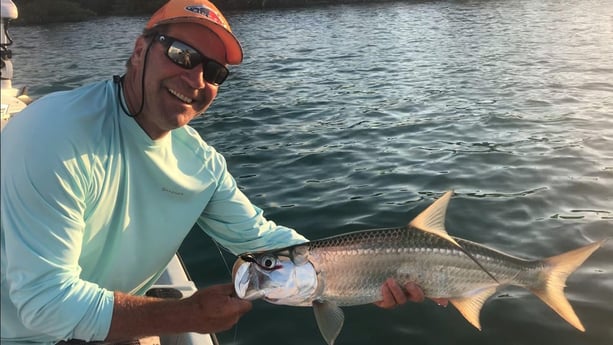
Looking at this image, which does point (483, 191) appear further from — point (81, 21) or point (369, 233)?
point (81, 21)

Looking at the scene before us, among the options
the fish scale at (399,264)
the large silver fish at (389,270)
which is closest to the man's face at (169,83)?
the large silver fish at (389,270)

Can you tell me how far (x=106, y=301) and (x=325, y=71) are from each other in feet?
62.9

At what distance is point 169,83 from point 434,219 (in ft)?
5.99

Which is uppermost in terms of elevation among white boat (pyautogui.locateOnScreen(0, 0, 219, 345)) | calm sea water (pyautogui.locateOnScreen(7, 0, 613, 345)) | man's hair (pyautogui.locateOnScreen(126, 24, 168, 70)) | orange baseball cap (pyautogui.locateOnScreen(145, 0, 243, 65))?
orange baseball cap (pyautogui.locateOnScreen(145, 0, 243, 65))

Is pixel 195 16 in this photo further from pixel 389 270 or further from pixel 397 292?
pixel 397 292

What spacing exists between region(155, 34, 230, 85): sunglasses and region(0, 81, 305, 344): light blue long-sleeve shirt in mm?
412

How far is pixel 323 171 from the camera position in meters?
10.7

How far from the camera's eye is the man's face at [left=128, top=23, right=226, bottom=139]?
11.3ft

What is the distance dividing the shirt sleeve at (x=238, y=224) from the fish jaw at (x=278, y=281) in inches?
29.6

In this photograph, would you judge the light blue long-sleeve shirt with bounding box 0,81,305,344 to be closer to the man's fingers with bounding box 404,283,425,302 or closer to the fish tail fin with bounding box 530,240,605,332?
the man's fingers with bounding box 404,283,425,302

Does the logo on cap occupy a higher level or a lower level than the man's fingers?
higher

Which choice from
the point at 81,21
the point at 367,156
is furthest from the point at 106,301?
the point at 81,21

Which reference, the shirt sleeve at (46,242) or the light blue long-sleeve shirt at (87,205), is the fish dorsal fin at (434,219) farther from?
the shirt sleeve at (46,242)

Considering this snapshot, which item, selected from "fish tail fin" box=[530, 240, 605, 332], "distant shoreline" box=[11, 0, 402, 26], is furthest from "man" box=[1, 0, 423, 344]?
"distant shoreline" box=[11, 0, 402, 26]
